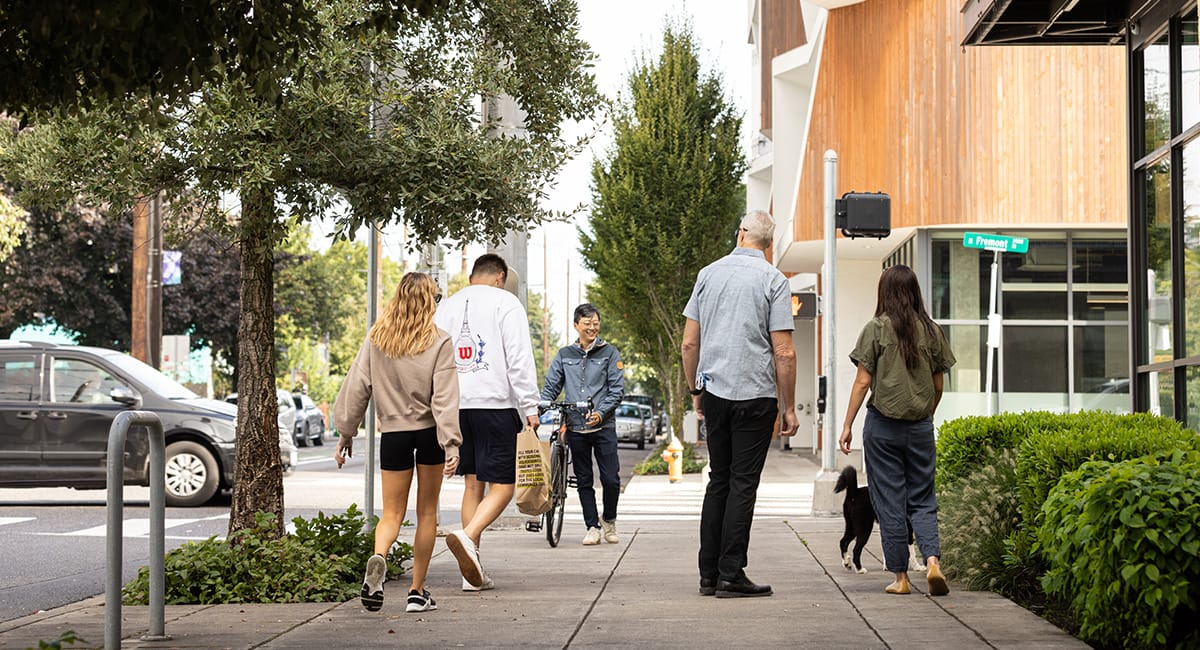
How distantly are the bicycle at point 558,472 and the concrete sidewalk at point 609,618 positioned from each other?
1.49m

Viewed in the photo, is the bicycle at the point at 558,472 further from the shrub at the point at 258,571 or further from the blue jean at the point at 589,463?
the shrub at the point at 258,571

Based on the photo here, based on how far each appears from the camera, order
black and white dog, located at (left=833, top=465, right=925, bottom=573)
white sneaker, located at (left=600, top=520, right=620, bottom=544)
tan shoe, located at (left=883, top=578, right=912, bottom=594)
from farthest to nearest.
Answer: white sneaker, located at (left=600, top=520, right=620, bottom=544) → black and white dog, located at (left=833, top=465, right=925, bottom=573) → tan shoe, located at (left=883, top=578, right=912, bottom=594)

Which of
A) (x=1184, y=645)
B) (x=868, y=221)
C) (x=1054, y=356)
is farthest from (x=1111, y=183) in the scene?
(x=1184, y=645)

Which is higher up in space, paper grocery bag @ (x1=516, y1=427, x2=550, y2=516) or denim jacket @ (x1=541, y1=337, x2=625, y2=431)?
denim jacket @ (x1=541, y1=337, x2=625, y2=431)

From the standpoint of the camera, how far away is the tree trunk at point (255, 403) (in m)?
8.87

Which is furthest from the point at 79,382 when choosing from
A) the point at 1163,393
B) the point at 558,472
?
the point at 1163,393

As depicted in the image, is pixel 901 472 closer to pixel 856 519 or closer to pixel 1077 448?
pixel 856 519

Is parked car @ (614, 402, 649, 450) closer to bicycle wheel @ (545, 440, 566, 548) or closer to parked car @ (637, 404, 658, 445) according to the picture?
parked car @ (637, 404, 658, 445)

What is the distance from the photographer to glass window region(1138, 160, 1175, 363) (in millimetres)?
10477

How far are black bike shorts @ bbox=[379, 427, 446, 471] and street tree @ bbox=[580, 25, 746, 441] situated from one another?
2567 centimetres

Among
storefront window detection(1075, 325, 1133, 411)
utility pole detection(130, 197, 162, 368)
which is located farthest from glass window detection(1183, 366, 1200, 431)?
utility pole detection(130, 197, 162, 368)

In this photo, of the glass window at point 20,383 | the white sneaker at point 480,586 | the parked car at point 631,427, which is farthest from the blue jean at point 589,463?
the parked car at point 631,427

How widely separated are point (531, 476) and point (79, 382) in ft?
28.6

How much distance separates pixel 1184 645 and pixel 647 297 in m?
29.8
